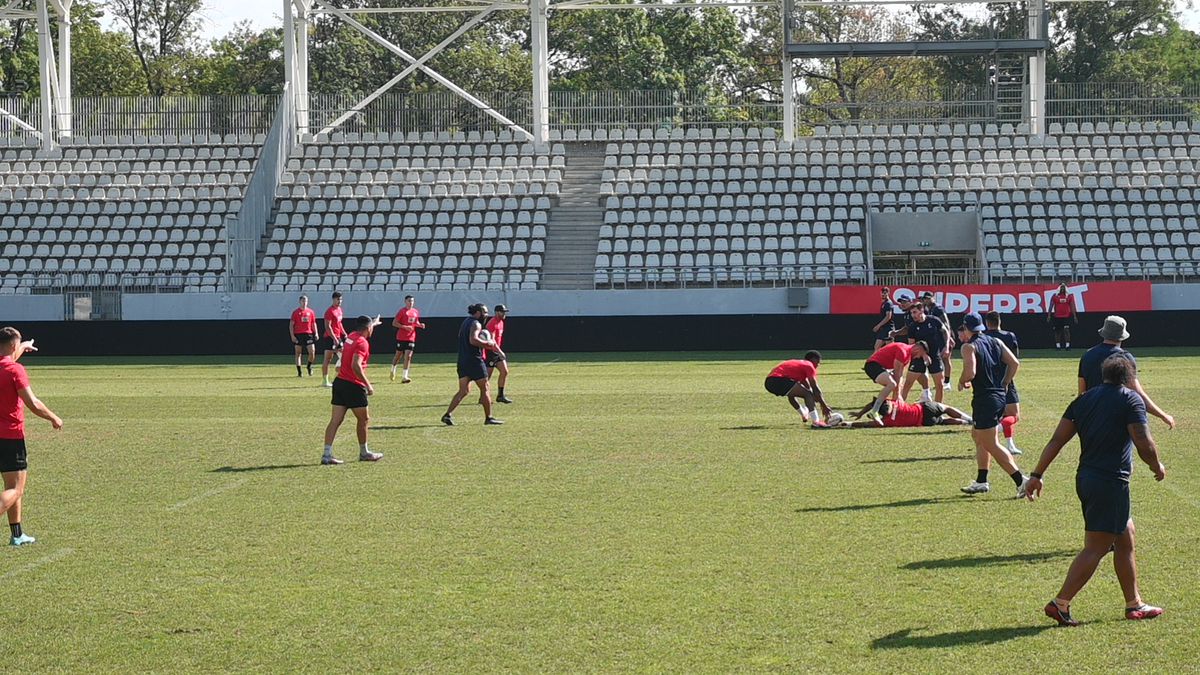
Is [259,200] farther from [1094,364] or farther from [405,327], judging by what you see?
[1094,364]

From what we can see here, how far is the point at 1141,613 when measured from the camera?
8.22 meters

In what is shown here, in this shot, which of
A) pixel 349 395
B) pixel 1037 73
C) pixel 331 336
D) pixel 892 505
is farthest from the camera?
pixel 1037 73

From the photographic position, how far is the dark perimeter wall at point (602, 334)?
1465 inches

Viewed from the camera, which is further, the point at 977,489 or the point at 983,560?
the point at 977,489

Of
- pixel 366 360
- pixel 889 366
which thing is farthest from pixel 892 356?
pixel 366 360

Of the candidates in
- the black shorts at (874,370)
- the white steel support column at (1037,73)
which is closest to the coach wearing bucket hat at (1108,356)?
the black shorts at (874,370)

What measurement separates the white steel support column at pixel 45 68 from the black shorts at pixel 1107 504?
43704 mm

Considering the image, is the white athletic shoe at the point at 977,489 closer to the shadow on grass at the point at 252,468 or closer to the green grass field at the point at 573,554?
the green grass field at the point at 573,554

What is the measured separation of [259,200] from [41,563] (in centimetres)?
3417

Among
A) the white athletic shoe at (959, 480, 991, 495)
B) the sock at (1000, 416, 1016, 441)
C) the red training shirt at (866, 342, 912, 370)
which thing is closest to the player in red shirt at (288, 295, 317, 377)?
the red training shirt at (866, 342, 912, 370)

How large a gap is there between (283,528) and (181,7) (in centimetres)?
7494

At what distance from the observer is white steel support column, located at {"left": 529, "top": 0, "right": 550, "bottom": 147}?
148 ft

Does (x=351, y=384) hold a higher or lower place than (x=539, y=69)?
lower

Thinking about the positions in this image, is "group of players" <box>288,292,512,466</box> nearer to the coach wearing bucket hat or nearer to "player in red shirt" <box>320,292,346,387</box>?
"player in red shirt" <box>320,292,346,387</box>
